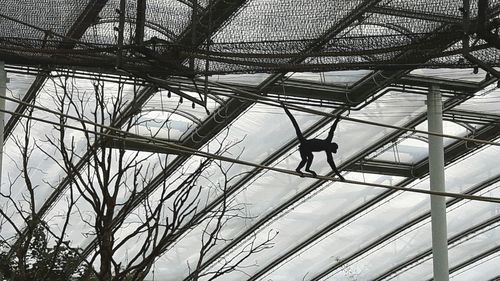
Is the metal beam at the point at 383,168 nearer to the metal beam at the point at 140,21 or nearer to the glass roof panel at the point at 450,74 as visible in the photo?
the glass roof panel at the point at 450,74

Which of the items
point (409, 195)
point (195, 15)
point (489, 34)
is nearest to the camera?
point (489, 34)

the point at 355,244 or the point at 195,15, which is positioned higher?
the point at 355,244

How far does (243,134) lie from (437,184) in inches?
190

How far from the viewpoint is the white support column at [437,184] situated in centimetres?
2255

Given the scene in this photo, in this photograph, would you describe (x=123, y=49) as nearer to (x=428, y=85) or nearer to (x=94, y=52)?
Answer: (x=94, y=52)

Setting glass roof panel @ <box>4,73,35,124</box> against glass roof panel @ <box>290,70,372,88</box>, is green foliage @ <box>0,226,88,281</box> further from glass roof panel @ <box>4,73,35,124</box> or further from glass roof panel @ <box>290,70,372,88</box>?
glass roof panel @ <box>290,70,372,88</box>

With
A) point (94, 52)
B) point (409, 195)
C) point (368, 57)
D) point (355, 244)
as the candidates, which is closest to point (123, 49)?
point (94, 52)

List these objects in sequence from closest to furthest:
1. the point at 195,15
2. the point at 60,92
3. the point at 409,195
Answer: the point at 195,15 → the point at 60,92 → the point at 409,195

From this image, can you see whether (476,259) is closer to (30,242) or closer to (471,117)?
(471,117)

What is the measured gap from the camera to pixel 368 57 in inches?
406

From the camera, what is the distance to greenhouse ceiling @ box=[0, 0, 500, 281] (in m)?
10.2

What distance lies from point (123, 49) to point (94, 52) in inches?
19.6

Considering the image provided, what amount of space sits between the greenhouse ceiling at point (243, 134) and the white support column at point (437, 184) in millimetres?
454

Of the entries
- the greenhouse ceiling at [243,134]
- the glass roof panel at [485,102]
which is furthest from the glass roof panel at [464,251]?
the glass roof panel at [485,102]
